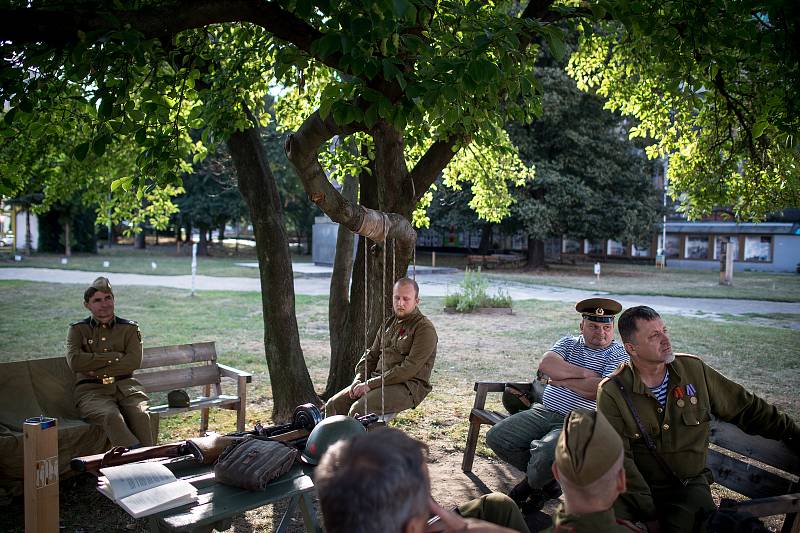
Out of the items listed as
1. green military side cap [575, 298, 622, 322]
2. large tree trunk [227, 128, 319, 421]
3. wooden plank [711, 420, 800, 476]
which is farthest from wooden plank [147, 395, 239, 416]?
wooden plank [711, 420, 800, 476]

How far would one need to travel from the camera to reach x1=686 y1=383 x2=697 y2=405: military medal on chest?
3.80 meters

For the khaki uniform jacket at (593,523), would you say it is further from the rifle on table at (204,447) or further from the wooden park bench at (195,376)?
the wooden park bench at (195,376)

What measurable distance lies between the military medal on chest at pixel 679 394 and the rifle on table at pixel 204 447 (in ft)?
6.54

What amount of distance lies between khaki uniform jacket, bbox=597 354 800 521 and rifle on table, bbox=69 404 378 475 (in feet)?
5.66

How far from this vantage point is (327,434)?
3.90 metres

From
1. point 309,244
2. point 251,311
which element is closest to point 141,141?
point 251,311

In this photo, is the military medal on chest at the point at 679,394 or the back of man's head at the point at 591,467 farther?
the military medal on chest at the point at 679,394

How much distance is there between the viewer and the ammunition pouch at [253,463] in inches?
145

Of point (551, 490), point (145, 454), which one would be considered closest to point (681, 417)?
point (551, 490)

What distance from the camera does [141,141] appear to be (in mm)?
4949

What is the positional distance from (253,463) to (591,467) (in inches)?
81.6

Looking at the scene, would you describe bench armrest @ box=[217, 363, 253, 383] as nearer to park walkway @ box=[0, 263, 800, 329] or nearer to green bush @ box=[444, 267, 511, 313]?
green bush @ box=[444, 267, 511, 313]

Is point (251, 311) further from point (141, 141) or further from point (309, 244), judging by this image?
point (309, 244)

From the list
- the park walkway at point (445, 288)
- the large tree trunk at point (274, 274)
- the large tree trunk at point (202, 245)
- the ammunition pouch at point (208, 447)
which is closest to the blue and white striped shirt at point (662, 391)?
the ammunition pouch at point (208, 447)
